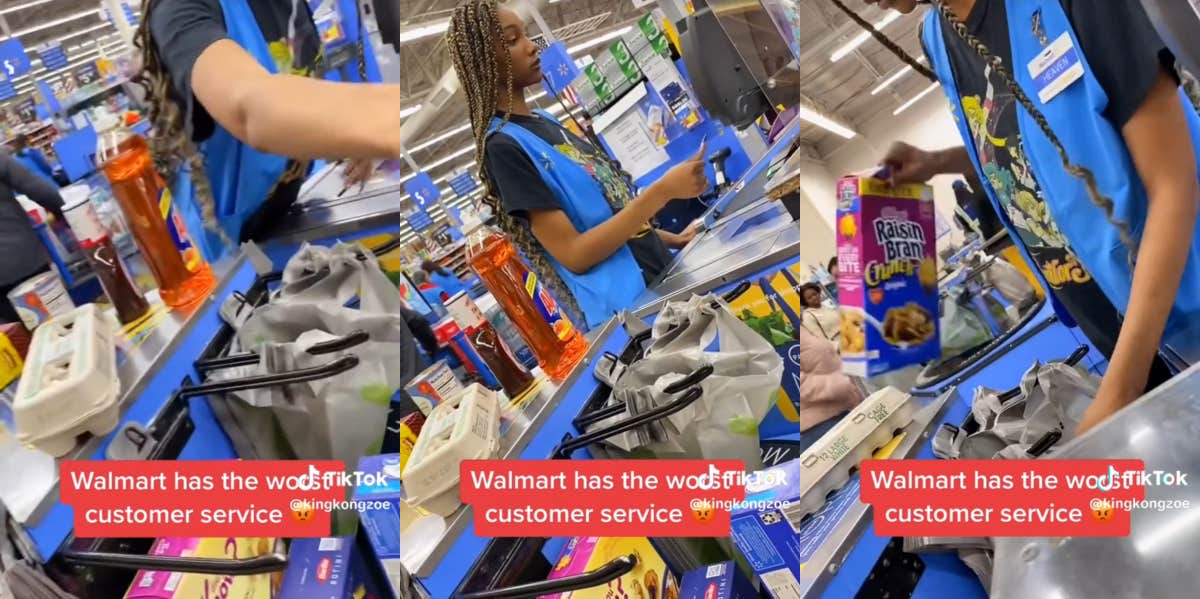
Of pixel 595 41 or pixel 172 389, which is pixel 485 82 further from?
pixel 172 389

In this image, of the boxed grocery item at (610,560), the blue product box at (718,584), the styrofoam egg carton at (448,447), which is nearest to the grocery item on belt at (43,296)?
the styrofoam egg carton at (448,447)

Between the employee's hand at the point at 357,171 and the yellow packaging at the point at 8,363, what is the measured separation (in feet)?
1.90

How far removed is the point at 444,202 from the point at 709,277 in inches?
17.3

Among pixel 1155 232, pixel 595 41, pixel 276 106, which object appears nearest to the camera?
pixel 1155 232

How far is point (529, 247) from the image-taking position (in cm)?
135

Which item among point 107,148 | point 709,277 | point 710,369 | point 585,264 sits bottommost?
point 710,369

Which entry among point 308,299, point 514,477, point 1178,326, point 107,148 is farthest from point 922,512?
point 107,148

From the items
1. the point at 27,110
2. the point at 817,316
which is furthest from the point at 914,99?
the point at 27,110

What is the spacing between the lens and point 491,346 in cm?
137

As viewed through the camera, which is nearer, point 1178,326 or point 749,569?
point 1178,326

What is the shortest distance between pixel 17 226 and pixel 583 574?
3.38 ft

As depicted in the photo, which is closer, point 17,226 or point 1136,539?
point 1136,539

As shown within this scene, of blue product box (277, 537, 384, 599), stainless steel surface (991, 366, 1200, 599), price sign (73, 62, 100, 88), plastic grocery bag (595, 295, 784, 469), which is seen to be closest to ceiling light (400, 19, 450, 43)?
price sign (73, 62, 100, 88)

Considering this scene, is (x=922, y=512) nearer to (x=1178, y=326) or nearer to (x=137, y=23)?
(x=1178, y=326)
